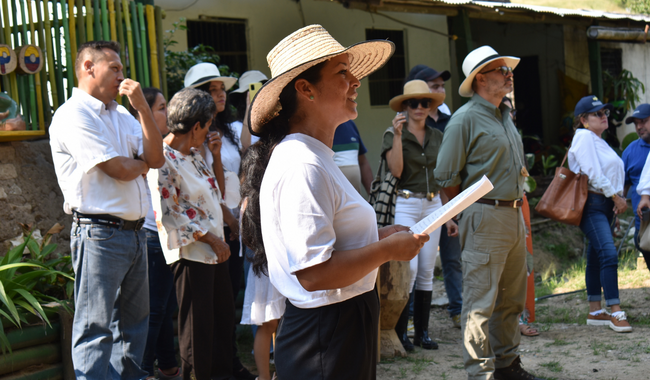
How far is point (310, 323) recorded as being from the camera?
1.85 m

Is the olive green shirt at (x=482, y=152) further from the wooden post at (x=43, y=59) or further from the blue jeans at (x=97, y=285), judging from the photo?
the wooden post at (x=43, y=59)

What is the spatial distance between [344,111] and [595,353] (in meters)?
3.64

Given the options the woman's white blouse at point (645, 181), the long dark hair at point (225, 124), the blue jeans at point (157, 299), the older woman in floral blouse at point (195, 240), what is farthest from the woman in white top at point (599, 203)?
the blue jeans at point (157, 299)

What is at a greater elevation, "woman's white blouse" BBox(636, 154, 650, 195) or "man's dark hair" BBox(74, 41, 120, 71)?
"man's dark hair" BBox(74, 41, 120, 71)

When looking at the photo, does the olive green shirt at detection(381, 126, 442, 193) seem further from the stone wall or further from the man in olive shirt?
the stone wall

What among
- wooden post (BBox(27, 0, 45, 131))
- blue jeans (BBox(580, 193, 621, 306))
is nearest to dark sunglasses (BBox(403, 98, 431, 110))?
blue jeans (BBox(580, 193, 621, 306))

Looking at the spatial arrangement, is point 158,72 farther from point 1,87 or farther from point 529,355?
point 529,355

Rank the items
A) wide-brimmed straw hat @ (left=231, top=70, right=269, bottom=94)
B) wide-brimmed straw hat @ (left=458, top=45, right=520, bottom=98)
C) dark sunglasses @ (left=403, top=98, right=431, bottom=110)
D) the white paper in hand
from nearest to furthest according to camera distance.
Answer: the white paper in hand < wide-brimmed straw hat @ (left=458, top=45, right=520, bottom=98) < dark sunglasses @ (left=403, top=98, right=431, bottom=110) < wide-brimmed straw hat @ (left=231, top=70, right=269, bottom=94)

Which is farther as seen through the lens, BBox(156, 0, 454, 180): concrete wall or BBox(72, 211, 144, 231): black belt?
BBox(156, 0, 454, 180): concrete wall

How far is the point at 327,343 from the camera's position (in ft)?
6.01

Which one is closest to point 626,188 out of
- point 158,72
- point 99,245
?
point 158,72

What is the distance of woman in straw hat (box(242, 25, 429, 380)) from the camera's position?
170 cm

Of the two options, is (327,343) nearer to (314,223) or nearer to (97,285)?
(314,223)

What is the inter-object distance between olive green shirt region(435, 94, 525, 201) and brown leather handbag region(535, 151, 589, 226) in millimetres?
1732
